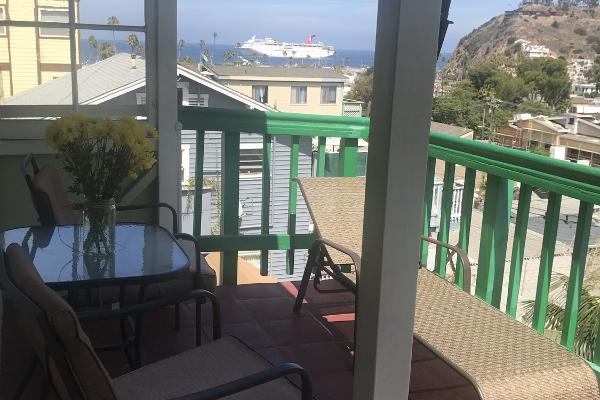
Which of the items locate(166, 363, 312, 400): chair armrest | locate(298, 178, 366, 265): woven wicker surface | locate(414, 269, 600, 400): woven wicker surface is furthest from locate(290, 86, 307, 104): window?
locate(166, 363, 312, 400): chair armrest

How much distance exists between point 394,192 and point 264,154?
249 cm

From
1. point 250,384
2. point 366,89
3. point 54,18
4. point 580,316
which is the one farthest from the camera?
point 580,316

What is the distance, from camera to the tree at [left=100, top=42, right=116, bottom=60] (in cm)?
346

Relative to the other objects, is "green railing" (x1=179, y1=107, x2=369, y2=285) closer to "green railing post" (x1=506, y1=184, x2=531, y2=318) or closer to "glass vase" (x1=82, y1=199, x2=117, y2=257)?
"green railing post" (x1=506, y1=184, x2=531, y2=318)

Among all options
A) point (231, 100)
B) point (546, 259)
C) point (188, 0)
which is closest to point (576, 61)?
point (546, 259)

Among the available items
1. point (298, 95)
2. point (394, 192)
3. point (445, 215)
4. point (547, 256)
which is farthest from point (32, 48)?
point (547, 256)

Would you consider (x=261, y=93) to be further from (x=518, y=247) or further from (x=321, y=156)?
(x=518, y=247)

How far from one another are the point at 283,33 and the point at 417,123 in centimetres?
385

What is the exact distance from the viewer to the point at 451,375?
2.84 m

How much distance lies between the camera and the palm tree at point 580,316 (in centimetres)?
419

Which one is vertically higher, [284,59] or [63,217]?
[284,59]

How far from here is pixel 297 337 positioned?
3.17 meters

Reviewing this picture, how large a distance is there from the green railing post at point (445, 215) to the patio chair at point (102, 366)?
177cm

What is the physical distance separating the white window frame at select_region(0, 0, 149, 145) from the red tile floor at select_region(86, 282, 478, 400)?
1027mm
